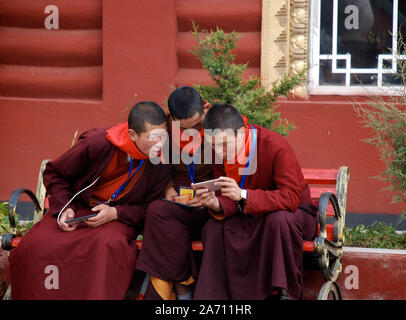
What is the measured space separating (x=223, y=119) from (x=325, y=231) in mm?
856

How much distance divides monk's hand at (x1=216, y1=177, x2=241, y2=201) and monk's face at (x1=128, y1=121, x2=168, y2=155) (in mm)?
527

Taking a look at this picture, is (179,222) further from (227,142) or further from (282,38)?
(282,38)

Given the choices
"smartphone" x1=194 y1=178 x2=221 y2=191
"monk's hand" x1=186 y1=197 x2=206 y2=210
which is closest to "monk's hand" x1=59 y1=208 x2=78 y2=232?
"monk's hand" x1=186 y1=197 x2=206 y2=210

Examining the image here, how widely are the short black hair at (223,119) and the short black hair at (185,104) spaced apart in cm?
19

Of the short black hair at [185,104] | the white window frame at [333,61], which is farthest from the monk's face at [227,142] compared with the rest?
the white window frame at [333,61]

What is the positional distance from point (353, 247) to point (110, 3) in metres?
3.26

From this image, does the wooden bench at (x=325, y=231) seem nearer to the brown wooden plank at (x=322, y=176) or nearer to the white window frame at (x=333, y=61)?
the brown wooden plank at (x=322, y=176)

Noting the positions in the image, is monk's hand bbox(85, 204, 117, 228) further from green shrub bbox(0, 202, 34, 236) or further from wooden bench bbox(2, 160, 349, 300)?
green shrub bbox(0, 202, 34, 236)

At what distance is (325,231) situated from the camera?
3.60m

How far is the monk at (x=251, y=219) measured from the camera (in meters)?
3.49

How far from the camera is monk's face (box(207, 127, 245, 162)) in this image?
367 centimetres

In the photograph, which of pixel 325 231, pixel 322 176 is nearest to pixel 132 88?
pixel 322 176
